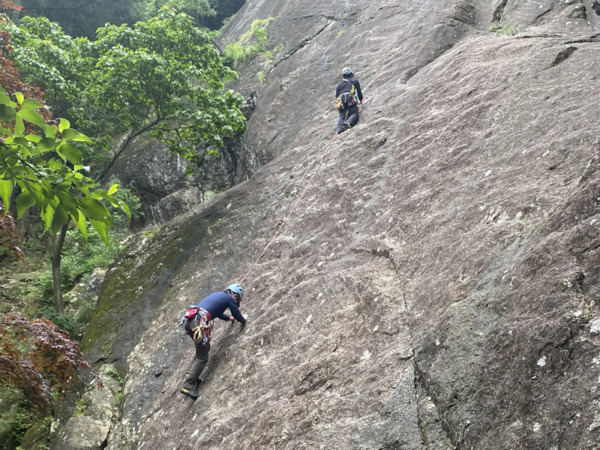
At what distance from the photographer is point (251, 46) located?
19391 mm

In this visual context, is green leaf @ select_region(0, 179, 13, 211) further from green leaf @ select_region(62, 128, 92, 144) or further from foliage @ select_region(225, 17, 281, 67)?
foliage @ select_region(225, 17, 281, 67)

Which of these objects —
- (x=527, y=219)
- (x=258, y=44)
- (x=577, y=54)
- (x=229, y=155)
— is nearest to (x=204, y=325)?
(x=527, y=219)

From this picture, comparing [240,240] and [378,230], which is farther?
[240,240]

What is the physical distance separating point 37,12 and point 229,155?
49.3 ft

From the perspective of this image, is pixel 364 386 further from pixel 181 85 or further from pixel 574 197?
pixel 181 85

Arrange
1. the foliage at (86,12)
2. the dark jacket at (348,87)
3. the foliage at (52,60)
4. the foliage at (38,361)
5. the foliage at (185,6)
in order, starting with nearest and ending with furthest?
the foliage at (38,361) → the dark jacket at (348,87) → the foliage at (52,60) → the foliage at (86,12) → the foliage at (185,6)

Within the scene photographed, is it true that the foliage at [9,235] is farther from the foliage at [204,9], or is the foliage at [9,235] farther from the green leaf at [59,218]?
the foliage at [204,9]

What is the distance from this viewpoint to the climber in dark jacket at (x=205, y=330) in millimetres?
7160

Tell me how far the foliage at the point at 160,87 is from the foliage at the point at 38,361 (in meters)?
6.95

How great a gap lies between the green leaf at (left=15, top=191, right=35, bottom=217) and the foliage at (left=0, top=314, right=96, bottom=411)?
16.9 feet

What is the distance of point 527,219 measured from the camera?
5004mm

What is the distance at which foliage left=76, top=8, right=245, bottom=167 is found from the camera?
12.8 metres

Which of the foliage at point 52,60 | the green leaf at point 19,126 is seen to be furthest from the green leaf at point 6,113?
the foliage at point 52,60

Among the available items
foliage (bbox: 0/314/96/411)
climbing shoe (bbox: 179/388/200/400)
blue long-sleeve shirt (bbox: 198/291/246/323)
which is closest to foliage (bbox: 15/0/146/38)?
foliage (bbox: 0/314/96/411)
